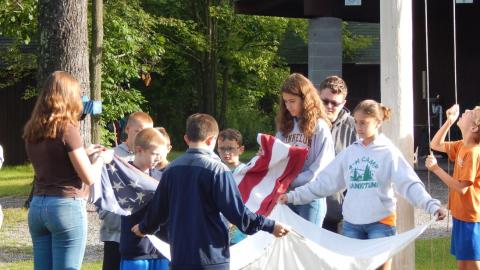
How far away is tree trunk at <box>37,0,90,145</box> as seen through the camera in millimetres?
13195

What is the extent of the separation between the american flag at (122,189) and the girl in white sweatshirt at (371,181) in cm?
114

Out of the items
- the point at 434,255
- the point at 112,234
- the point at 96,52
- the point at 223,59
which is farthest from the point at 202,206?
the point at 223,59

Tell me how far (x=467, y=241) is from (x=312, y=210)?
1262 millimetres

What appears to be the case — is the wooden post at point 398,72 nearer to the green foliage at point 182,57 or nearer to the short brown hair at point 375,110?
the short brown hair at point 375,110

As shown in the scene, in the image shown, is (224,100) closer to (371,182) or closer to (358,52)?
(358,52)

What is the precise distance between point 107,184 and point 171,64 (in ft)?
92.0

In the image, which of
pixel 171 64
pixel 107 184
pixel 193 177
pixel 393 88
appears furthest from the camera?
pixel 171 64

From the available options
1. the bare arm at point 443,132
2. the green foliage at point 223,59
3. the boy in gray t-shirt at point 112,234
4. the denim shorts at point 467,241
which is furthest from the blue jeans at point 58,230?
the green foliage at point 223,59

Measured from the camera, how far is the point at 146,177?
6.25 metres

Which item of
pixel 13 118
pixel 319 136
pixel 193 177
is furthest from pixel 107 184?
pixel 13 118

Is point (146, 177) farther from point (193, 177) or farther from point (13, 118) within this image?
point (13, 118)

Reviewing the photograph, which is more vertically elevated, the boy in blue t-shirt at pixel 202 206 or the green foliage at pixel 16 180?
the boy in blue t-shirt at pixel 202 206

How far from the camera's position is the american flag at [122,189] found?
20.5 feet

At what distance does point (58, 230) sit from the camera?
5852mm
